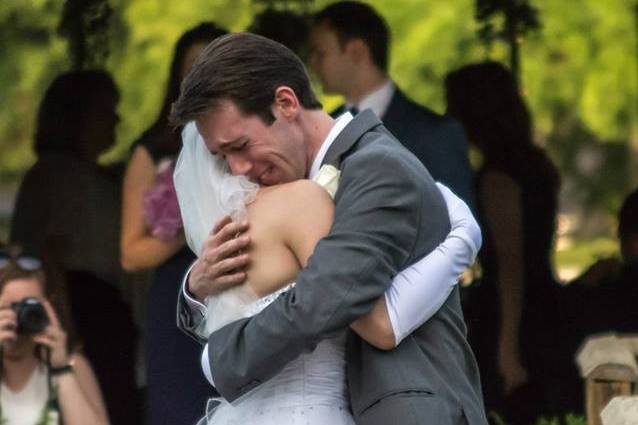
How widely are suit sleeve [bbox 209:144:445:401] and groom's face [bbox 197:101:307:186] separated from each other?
11cm

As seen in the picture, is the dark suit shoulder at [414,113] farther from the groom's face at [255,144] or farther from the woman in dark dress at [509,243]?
the groom's face at [255,144]

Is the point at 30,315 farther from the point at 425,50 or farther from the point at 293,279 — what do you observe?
the point at 425,50

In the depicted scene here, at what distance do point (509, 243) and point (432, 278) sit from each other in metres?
3.38

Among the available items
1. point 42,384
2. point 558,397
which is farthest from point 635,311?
point 42,384

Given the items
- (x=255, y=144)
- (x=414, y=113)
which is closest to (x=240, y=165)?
(x=255, y=144)

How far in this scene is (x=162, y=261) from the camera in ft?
17.5

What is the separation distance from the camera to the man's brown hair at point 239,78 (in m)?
3.15

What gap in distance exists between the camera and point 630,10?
39.7 feet

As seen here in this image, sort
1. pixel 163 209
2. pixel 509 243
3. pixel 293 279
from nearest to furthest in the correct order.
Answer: pixel 293 279 → pixel 163 209 → pixel 509 243

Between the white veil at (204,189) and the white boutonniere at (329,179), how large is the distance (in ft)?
0.38

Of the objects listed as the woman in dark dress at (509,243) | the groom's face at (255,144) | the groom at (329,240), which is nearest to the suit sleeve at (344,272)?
the groom at (329,240)

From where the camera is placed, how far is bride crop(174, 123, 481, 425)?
315 centimetres

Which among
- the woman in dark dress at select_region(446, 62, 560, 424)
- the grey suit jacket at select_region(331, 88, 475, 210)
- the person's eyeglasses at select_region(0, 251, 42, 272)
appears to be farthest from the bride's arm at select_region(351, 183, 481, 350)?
the woman in dark dress at select_region(446, 62, 560, 424)

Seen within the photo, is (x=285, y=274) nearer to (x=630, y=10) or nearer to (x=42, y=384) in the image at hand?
(x=42, y=384)
